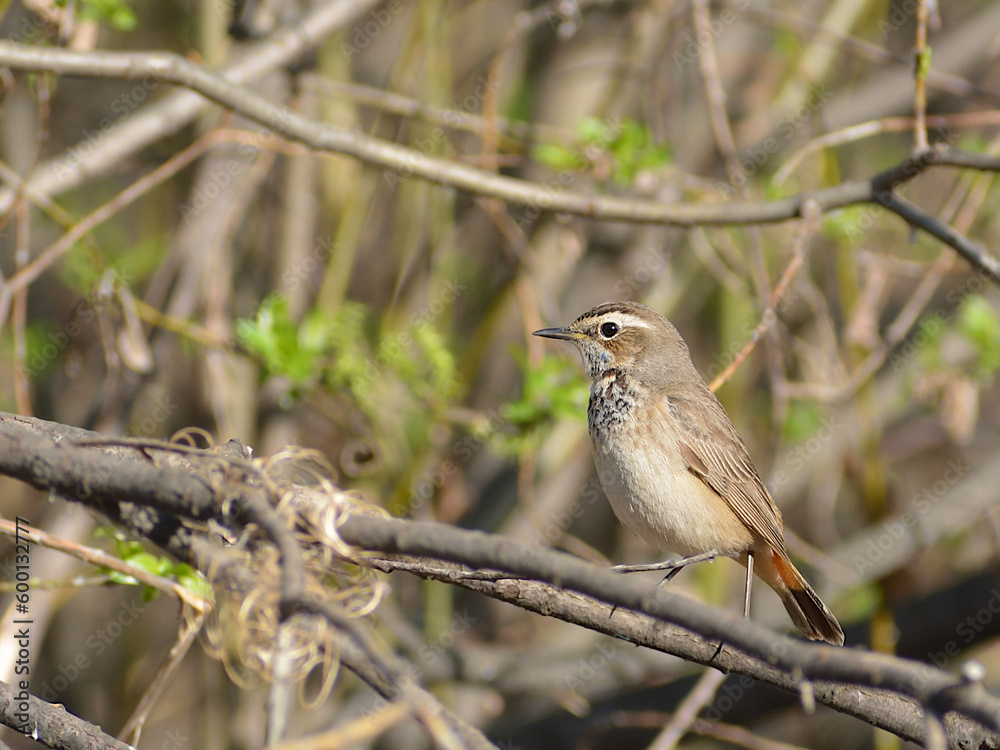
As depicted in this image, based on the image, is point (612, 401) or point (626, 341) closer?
point (612, 401)

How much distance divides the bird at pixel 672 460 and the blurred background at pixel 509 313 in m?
0.54

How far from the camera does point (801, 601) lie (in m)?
5.12

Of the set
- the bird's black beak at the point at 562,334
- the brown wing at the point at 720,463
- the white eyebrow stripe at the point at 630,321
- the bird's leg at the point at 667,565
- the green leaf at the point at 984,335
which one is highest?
the green leaf at the point at 984,335

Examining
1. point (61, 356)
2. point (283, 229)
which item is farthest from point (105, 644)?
point (283, 229)

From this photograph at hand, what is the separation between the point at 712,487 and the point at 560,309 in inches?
111

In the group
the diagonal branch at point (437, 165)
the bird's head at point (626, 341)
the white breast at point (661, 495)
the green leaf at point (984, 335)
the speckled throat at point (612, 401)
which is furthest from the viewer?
the green leaf at point (984, 335)

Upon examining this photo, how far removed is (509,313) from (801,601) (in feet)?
11.7

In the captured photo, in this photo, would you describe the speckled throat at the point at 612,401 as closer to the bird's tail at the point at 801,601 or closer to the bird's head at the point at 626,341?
the bird's head at the point at 626,341

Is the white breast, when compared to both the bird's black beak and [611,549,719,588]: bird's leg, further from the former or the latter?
the bird's black beak

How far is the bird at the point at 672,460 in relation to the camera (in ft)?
15.6

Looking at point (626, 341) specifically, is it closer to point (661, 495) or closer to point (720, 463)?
point (720, 463)

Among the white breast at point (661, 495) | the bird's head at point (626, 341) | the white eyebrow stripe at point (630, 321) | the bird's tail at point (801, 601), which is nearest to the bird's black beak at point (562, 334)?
the bird's head at point (626, 341)

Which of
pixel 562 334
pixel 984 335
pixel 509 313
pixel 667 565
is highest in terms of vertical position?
pixel 984 335

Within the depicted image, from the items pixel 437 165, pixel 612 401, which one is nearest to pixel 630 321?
pixel 612 401
